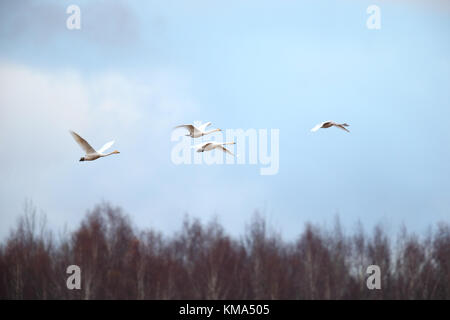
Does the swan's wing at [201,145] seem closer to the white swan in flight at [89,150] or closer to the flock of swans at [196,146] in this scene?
the flock of swans at [196,146]

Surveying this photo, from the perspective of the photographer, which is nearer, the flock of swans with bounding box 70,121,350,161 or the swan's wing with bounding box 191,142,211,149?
the flock of swans with bounding box 70,121,350,161

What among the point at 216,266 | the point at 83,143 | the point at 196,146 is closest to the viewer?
the point at 83,143

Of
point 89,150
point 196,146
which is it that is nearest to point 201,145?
point 196,146

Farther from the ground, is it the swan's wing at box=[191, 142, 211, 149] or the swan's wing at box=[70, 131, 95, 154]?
the swan's wing at box=[191, 142, 211, 149]

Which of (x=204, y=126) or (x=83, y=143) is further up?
(x=204, y=126)

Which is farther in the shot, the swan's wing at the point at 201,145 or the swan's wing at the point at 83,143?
the swan's wing at the point at 201,145

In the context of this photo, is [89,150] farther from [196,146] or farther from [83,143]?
[196,146]

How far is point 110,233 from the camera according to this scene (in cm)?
5753

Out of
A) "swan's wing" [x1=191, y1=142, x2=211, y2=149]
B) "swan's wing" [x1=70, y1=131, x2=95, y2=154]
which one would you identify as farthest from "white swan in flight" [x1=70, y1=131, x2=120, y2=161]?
"swan's wing" [x1=191, y1=142, x2=211, y2=149]

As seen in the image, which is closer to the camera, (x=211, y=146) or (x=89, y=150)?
(x=89, y=150)

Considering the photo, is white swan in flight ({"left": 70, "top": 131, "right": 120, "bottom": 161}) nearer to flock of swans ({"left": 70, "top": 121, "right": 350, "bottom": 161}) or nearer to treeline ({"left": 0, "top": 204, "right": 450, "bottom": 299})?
flock of swans ({"left": 70, "top": 121, "right": 350, "bottom": 161})

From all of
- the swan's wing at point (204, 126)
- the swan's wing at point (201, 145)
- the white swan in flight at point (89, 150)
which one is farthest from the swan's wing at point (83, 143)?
the swan's wing at point (204, 126)
